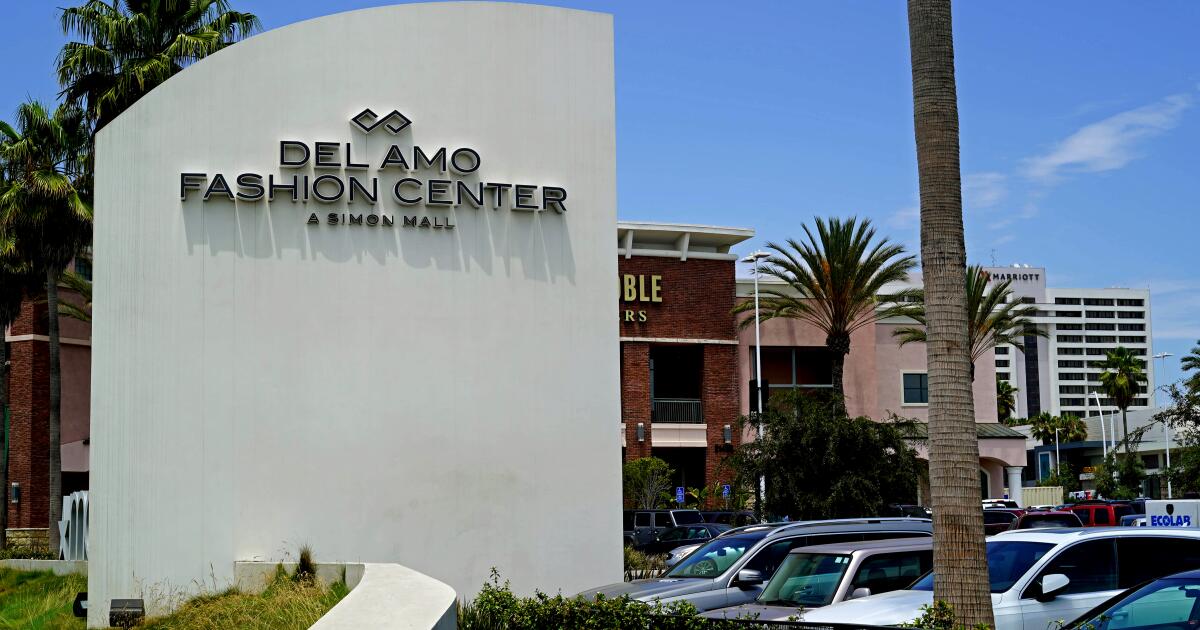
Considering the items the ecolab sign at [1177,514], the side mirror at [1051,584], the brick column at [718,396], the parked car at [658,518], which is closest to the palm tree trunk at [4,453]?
the parked car at [658,518]

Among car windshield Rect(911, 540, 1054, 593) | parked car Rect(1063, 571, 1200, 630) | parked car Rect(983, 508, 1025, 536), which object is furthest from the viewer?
parked car Rect(983, 508, 1025, 536)

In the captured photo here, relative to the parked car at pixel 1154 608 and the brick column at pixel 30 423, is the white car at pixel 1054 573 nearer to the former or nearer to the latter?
the parked car at pixel 1154 608

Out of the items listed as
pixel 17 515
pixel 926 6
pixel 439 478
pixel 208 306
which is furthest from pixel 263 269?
pixel 17 515

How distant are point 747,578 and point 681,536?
1687cm

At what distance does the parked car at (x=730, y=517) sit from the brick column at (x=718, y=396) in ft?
54.1

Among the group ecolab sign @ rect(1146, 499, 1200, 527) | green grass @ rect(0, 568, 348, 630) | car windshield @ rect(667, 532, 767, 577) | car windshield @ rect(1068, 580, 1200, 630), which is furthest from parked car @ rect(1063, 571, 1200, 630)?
ecolab sign @ rect(1146, 499, 1200, 527)

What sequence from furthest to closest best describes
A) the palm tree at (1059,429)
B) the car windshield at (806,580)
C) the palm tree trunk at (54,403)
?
the palm tree at (1059,429) < the palm tree trunk at (54,403) < the car windshield at (806,580)

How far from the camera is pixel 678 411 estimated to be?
53.3 meters

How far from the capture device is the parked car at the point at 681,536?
30.7 metres

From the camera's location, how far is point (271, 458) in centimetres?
1952

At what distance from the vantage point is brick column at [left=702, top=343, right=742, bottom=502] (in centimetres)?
5284

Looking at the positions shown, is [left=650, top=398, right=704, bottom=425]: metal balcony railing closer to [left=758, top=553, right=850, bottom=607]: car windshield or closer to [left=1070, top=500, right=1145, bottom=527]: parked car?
[left=1070, top=500, right=1145, bottom=527]: parked car

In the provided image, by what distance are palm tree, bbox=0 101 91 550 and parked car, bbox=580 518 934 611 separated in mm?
21836

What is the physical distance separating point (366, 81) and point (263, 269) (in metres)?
3.59
